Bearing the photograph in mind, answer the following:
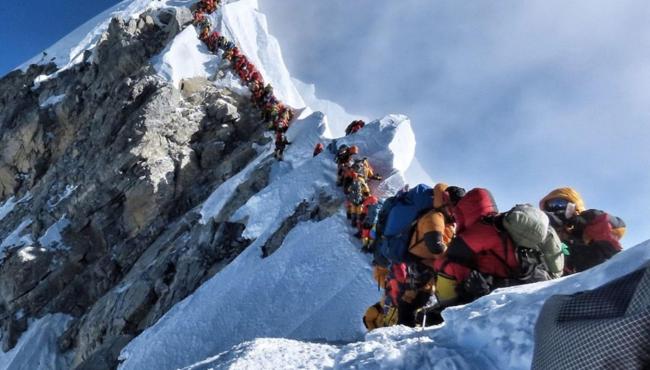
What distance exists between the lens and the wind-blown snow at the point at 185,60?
85.4 ft

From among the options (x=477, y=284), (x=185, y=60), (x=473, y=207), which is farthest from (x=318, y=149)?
(x=185, y=60)

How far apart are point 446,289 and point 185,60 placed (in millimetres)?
25317

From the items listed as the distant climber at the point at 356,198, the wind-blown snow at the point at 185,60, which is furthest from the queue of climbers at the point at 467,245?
the wind-blown snow at the point at 185,60

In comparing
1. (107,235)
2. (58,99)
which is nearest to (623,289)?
(107,235)

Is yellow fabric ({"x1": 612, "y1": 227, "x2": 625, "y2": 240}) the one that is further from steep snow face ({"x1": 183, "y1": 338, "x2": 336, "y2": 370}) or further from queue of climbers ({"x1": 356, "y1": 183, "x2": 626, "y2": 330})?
steep snow face ({"x1": 183, "y1": 338, "x2": 336, "y2": 370})

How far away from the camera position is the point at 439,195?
5.40m

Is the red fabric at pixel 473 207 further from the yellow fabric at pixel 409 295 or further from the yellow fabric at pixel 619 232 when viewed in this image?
the yellow fabric at pixel 619 232

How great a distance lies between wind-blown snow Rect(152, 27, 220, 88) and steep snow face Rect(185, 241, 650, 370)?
24.1 meters

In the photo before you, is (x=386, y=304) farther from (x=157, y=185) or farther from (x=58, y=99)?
(x=58, y=99)

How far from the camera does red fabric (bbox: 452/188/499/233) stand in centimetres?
480

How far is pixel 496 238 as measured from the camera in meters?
4.70

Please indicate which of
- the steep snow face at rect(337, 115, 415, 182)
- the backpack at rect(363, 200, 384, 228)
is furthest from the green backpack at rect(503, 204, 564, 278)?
the steep snow face at rect(337, 115, 415, 182)

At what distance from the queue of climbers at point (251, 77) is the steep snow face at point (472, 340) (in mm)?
13074

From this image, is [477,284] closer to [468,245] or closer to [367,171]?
[468,245]
